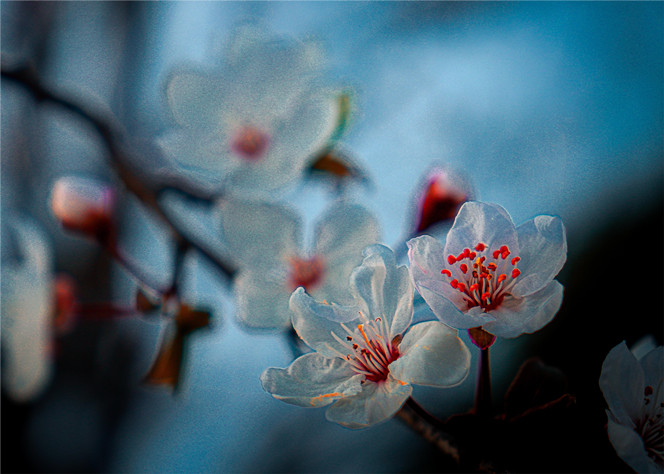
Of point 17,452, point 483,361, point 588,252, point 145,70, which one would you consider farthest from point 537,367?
point 17,452

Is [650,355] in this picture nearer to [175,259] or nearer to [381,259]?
[381,259]

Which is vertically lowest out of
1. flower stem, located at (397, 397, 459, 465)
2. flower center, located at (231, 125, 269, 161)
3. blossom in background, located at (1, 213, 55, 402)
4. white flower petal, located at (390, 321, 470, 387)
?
blossom in background, located at (1, 213, 55, 402)

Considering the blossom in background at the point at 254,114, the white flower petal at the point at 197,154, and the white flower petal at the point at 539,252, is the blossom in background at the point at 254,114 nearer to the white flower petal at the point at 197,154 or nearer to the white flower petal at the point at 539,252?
the white flower petal at the point at 197,154

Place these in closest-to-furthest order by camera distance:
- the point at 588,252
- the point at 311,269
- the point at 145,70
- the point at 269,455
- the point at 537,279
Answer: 1. the point at 537,279
2. the point at 311,269
3. the point at 588,252
4. the point at 145,70
5. the point at 269,455

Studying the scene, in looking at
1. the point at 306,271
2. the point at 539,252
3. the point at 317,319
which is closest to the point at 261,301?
the point at 306,271

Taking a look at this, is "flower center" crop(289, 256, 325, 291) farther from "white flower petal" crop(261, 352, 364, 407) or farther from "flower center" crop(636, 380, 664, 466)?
"flower center" crop(636, 380, 664, 466)

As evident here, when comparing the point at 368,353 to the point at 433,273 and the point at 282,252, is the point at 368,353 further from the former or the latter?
the point at 282,252

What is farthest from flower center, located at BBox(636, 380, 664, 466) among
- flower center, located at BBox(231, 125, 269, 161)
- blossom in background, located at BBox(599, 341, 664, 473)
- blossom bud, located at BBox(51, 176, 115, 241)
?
blossom bud, located at BBox(51, 176, 115, 241)

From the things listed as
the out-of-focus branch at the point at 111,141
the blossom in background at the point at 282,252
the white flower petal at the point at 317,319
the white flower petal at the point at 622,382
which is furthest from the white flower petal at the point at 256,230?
the white flower petal at the point at 622,382
